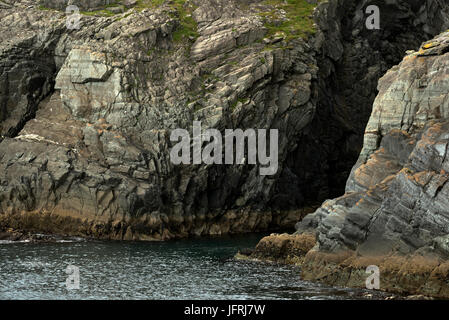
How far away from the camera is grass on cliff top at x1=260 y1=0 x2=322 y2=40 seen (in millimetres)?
92688

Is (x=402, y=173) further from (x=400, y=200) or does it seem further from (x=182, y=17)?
(x=182, y=17)

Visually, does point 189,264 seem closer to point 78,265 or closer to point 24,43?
point 78,265

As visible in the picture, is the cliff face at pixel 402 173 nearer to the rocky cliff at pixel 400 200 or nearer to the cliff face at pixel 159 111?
the rocky cliff at pixel 400 200

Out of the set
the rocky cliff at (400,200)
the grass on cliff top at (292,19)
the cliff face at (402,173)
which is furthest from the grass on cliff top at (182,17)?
A: the cliff face at (402,173)

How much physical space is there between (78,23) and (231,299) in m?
57.2

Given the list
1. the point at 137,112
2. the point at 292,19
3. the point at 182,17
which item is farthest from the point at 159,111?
the point at 292,19

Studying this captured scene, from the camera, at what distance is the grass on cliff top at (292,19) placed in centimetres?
9269

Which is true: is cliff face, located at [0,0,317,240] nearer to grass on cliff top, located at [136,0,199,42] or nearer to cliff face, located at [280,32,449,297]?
grass on cliff top, located at [136,0,199,42]

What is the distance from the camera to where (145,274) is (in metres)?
51.2

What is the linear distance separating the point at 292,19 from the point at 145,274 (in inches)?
2245

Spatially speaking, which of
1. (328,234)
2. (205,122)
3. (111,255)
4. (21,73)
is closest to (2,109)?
(21,73)

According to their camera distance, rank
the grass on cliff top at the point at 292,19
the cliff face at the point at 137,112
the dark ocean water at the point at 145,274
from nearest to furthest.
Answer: the dark ocean water at the point at 145,274 < the cliff face at the point at 137,112 < the grass on cliff top at the point at 292,19

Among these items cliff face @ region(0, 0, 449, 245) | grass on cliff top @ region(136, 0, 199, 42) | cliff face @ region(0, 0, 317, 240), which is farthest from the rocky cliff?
grass on cliff top @ region(136, 0, 199, 42)

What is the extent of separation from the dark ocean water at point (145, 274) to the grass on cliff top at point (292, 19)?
3644cm
